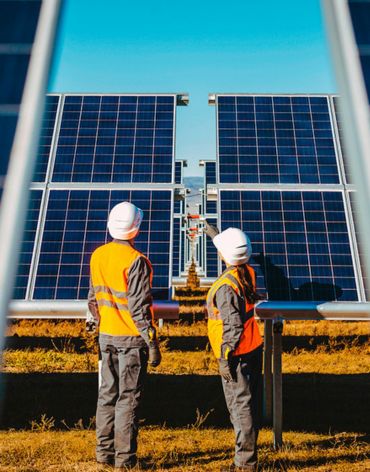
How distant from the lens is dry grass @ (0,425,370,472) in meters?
4.41

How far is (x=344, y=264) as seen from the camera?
7070 mm

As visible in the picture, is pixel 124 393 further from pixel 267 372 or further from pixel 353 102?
pixel 353 102

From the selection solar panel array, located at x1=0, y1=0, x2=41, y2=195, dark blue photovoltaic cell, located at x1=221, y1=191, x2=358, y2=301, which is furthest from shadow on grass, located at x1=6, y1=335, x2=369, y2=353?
solar panel array, located at x1=0, y1=0, x2=41, y2=195

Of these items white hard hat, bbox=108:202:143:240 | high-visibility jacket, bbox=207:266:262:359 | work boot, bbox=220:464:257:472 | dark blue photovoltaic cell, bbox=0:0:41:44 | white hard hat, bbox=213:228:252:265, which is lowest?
work boot, bbox=220:464:257:472

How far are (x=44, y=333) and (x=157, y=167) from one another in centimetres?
526

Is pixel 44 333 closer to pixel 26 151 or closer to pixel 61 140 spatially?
pixel 61 140

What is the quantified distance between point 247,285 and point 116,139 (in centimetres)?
594

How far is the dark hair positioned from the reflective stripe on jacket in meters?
0.85

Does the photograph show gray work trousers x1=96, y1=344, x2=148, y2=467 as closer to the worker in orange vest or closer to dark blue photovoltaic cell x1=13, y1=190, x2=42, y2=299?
the worker in orange vest

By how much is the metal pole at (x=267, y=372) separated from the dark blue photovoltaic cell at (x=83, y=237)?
167cm

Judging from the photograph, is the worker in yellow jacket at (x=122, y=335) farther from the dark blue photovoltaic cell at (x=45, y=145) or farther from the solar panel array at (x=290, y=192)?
the dark blue photovoltaic cell at (x=45, y=145)

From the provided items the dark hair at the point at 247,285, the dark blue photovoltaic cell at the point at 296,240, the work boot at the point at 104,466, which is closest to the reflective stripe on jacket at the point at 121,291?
the dark hair at the point at 247,285

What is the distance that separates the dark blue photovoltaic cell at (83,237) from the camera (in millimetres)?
6715

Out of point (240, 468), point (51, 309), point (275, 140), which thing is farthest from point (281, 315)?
point (275, 140)
